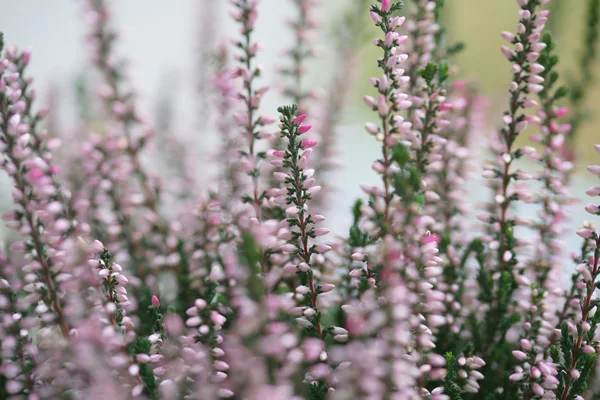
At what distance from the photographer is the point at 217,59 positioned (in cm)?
96

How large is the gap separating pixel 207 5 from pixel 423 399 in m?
1.26

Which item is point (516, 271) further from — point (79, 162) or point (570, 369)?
point (79, 162)

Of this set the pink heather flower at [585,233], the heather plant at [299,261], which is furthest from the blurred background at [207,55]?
the pink heather flower at [585,233]

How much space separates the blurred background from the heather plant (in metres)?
0.13

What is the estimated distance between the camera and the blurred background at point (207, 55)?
1104 millimetres

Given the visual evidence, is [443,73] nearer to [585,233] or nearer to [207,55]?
[585,233]

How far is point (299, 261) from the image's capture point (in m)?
0.66

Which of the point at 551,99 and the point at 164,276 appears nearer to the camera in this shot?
the point at 551,99

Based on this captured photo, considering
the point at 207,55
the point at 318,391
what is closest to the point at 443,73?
the point at 318,391

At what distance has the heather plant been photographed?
0.46m

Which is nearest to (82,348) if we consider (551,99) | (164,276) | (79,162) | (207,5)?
(164,276)

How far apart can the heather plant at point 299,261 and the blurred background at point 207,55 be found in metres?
0.13

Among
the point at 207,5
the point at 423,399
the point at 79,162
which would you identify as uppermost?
the point at 207,5

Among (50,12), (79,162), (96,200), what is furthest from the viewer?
(50,12)
